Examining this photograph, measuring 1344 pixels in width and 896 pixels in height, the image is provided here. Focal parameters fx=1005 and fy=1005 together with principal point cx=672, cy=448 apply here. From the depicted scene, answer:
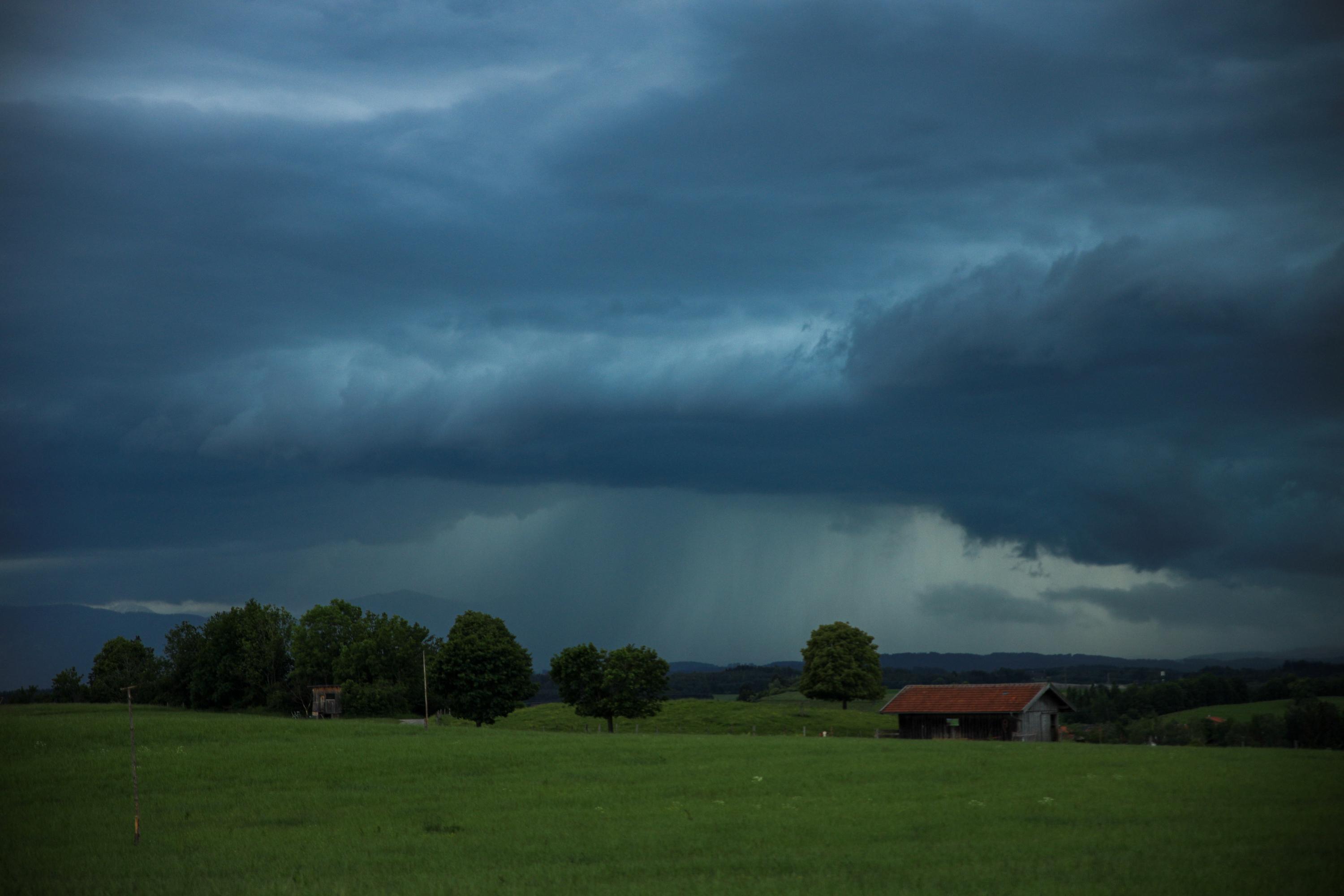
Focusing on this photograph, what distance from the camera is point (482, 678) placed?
88.8 m

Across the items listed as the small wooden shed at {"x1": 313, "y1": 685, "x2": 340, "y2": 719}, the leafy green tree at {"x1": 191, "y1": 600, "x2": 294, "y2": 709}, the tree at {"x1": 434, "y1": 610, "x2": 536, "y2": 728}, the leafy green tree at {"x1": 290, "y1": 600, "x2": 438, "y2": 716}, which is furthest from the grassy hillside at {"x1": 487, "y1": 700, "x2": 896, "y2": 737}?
the leafy green tree at {"x1": 191, "y1": 600, "x2": 294, "y2": 709}

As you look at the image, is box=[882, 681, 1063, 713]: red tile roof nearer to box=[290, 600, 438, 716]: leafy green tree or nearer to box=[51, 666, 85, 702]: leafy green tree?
box=[290, 600, 438, 716]: leafy green tree

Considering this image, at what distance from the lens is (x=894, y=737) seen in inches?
2965

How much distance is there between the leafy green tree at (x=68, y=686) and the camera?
458 ft

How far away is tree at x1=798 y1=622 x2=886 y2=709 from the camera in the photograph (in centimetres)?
10794

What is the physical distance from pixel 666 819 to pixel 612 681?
5389 centimetres

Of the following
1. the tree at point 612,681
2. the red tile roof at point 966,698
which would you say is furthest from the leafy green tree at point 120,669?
the red tile roof at point 966,698

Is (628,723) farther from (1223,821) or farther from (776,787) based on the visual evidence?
(1223,821)

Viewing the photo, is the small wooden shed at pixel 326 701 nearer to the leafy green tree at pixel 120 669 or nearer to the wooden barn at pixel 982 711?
the leafy green tree at pixel 120 669

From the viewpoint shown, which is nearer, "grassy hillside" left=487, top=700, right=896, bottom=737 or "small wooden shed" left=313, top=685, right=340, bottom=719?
"grassy hillside" left=487, top=700, right=896, bottom=737

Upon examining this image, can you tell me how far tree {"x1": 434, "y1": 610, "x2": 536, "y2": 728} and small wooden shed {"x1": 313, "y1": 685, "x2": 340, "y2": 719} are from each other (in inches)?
747

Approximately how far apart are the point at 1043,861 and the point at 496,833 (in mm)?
15590

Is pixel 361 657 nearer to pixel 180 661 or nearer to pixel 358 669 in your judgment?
pixel 358 669

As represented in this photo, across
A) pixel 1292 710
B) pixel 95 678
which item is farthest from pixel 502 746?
pixel 95 678
